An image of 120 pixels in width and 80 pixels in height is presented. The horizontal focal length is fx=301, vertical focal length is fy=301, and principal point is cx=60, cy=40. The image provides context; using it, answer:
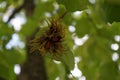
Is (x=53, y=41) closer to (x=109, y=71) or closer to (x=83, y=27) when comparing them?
(x=109, y=71)

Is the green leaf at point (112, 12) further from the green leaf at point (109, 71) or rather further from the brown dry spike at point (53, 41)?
the green leaf at point (109, 71)

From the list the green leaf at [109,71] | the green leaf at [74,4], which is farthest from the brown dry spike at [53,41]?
the green leaf at [109,71]

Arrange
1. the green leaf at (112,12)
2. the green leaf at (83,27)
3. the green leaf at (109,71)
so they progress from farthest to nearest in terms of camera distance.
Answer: the green leaf at (83,27)
the green leaf at (109,71)
the green leaf at (112,12)

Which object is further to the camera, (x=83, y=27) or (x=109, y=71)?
(x=83, y=27)

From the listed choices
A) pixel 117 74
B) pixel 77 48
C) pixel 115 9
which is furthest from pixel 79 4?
pixel 77 48

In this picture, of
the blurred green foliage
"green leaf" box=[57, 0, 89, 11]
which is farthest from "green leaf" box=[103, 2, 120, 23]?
the blurred green foliage

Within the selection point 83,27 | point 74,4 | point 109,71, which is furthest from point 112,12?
point 83,27

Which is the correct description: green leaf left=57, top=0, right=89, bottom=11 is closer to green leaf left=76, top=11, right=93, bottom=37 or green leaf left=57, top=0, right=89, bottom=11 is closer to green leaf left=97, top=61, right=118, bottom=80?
green leaf left=97, top=61, right=118, bottom=80

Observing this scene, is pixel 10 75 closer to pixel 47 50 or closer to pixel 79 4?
pixel 47 50
